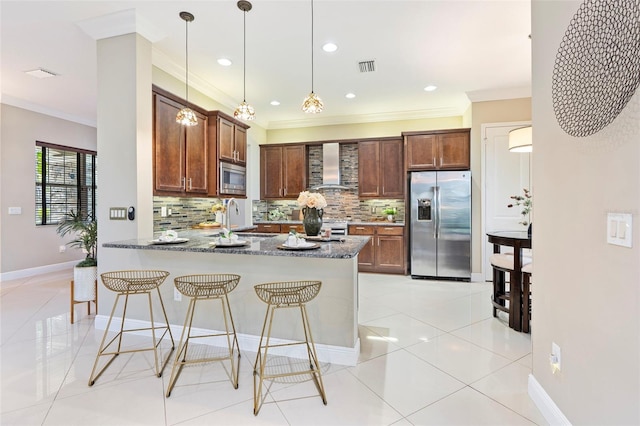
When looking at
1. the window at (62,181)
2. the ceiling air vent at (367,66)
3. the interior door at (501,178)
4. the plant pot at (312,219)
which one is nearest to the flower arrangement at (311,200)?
the plant pot at (312,219)

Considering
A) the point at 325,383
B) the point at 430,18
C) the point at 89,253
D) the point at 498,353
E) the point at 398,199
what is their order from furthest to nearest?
the point at 398,199 → the point at 89,253 → the point at 430,18 → the point at 498,353 → the point at 325,383

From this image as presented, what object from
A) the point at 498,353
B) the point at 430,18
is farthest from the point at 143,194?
the point at 498,353

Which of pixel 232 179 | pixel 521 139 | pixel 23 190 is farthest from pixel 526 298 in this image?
pixel 23 190

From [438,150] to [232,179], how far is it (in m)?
3.37

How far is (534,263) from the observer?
2.00 meters

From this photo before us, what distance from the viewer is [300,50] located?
362 cm

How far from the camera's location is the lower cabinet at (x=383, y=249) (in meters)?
5.48

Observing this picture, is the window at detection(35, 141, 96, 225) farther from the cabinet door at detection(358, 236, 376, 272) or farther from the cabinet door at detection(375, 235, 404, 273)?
the cabinet door at detection(375, 235, 404, 273)

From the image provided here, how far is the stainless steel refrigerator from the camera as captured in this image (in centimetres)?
504

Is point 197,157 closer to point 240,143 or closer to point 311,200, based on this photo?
point 240,143

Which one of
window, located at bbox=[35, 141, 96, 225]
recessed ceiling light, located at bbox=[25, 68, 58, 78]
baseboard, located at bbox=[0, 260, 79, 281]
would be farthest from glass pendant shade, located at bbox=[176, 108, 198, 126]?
baseboard, located at bbox=[0, 260, 79, 281]

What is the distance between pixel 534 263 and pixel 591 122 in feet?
3.15

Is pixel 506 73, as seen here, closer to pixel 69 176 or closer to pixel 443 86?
pixel 443 86

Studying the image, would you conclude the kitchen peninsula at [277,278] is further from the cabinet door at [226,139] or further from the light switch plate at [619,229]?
the cabinet door at [226,139]
